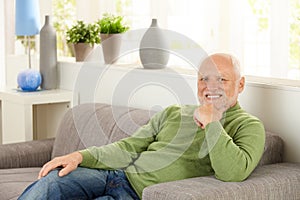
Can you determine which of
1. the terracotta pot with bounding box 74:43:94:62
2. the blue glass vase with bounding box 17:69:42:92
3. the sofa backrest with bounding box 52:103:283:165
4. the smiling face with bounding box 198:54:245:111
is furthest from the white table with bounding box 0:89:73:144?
the smiling face with bounding box 198:54:245:111

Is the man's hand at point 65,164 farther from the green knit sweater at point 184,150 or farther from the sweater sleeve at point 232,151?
the sweater sleeve at point 232,151

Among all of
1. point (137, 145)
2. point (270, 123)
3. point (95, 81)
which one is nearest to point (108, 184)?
point (137, 145)

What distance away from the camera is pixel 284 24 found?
5.25 m

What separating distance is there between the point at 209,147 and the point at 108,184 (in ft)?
1.52

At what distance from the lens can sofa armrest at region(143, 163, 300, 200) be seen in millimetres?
2357

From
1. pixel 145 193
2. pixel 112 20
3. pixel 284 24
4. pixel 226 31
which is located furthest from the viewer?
pixel 226 31

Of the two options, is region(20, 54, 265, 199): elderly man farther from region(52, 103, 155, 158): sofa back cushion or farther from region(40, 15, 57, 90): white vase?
region(40, 15, 57, 90): white vase

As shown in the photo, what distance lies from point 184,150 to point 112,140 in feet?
2.24

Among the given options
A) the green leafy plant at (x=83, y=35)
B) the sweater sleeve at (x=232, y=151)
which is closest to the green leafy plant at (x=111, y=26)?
the green leafy plant at (x=83, y=35)

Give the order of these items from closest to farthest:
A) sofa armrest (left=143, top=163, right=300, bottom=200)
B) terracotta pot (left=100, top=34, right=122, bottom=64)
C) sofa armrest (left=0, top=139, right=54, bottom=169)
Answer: sofa armrest (left=143, top=163, right=300, bottom=200) → sofa armrest (left=0, top=139, right=54, bottom=169) → terracotta pot (left=100, top=34, right=122, bottom=64)

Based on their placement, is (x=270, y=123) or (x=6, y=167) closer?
(x=270, y=123)

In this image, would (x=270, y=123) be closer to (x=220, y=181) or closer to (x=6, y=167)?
(x=220, y=181)

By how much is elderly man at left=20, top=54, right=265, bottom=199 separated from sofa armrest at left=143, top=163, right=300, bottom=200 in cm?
5

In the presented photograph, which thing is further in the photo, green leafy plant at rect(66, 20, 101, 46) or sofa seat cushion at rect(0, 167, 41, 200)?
green leafy plant at rect(66, 20, 101, 46)
